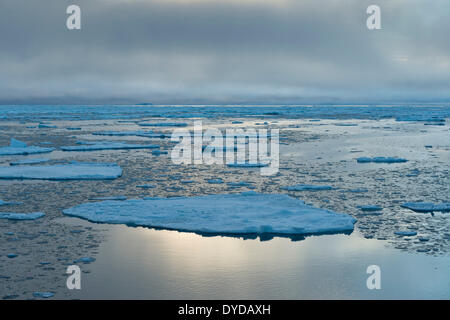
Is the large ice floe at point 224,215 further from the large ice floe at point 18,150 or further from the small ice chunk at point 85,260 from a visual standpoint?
the large ice floe at point 18,150

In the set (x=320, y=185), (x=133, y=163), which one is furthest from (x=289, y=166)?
(x=133, y=163)

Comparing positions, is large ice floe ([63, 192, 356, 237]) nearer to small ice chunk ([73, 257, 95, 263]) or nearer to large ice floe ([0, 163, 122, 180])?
small ice chunk ([73, 257, 95, 263])

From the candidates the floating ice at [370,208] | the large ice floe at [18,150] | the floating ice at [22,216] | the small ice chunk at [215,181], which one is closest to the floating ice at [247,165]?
the small ice chunk at [215,181]

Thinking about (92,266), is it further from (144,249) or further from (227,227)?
(227,227)

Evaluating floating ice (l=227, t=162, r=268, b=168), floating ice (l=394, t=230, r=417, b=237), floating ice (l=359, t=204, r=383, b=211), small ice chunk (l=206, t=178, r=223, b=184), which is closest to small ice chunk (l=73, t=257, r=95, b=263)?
floating ice (l=394, t=230, r=417, b=237)

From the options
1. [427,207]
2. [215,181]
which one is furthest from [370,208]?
[215,181]
